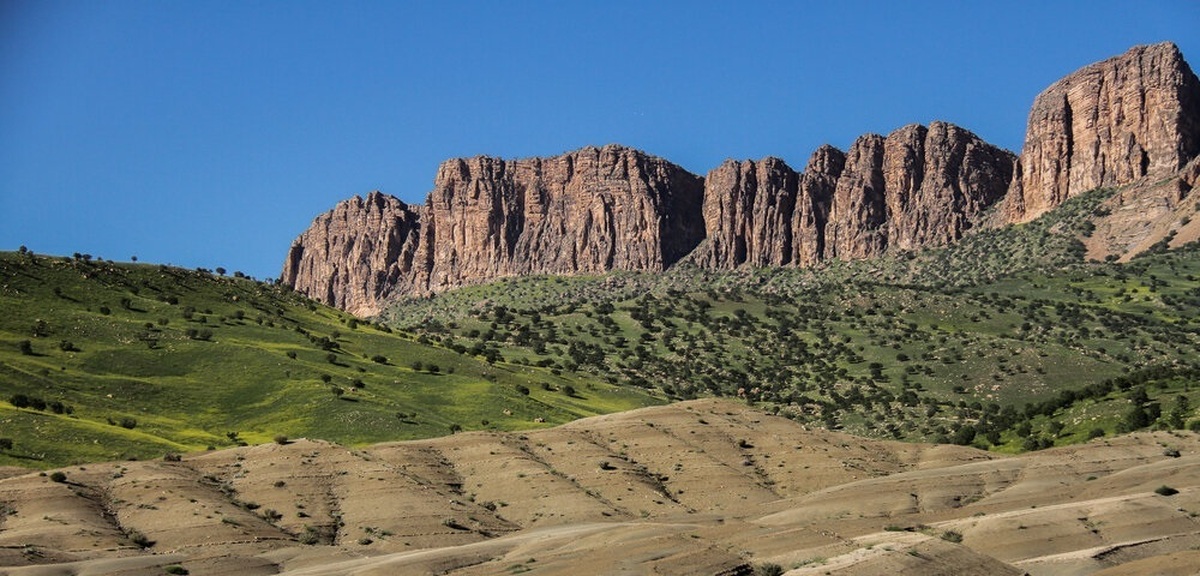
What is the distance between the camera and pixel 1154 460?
8375 cm

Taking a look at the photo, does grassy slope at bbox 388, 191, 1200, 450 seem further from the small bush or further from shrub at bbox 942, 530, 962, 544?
shrub at bbox 942, 530, 962, 544

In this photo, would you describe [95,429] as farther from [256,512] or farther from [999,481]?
[999,481]

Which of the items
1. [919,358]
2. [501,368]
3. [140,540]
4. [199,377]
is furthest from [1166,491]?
[919,358]

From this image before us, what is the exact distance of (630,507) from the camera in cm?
8381

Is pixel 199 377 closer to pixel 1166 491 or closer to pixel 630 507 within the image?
pixel 630 507

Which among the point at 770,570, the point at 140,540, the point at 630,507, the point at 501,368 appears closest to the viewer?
the point at 770,570

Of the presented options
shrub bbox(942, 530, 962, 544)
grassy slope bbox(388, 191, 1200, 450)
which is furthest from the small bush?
grassy slope bbox(388, 191, 1200, 450)

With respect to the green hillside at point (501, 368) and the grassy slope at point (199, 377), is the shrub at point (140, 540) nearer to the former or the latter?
the grassy slope at point (199, 377)

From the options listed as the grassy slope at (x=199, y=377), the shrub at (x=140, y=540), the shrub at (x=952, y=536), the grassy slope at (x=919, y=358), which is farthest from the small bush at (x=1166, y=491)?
the grassy slope at (x=199, y=377)

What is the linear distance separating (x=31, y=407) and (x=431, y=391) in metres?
38.2

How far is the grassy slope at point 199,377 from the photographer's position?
106m

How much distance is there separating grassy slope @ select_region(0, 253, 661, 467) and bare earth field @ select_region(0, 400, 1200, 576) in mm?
16455

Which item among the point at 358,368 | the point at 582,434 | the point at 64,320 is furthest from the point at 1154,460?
the point at 64,320

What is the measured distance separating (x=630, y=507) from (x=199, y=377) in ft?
183
